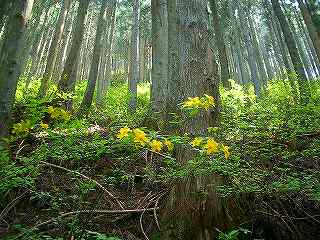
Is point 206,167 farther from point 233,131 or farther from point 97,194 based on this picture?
point 97,194

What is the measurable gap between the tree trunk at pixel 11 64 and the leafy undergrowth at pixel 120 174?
0.23 m

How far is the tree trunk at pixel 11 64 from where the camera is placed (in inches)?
167

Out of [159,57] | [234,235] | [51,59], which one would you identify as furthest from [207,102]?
[51,59]

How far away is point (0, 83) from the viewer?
4.24m

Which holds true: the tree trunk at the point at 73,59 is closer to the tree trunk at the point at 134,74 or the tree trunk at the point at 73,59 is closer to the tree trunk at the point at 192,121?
the tree trunk at the point at 134,74

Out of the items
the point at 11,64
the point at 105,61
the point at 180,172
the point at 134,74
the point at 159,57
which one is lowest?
the point at 180,172

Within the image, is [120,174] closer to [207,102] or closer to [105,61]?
[207,102]

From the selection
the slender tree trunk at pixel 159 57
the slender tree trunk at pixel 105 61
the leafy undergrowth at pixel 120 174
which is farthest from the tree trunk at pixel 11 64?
the slender tree trunk at pixel 105 61

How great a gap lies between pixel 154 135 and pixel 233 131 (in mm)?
1407

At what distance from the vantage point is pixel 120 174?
5113mm

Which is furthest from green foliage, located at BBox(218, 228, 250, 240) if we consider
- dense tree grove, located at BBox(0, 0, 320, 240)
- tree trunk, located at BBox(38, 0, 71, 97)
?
tree trunk, located at BBox(38, 0, 71, 97)

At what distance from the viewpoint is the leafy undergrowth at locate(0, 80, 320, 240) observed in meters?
3.57

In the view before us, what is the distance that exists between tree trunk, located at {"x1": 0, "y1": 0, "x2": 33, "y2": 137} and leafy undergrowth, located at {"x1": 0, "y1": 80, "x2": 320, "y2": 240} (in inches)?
9.1

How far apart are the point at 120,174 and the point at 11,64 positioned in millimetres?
2049
